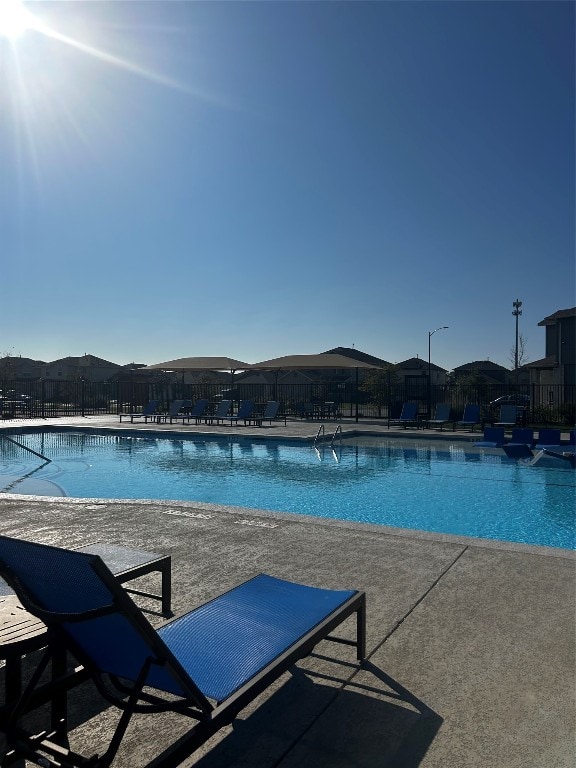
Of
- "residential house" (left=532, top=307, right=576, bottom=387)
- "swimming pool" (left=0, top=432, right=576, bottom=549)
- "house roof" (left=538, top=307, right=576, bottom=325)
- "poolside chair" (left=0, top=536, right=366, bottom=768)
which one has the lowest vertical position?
"swimming pool" (left=0, top=432, right=576, bottom=549)

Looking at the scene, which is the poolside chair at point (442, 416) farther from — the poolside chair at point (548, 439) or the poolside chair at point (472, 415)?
the poolside chair at point (548, 439)

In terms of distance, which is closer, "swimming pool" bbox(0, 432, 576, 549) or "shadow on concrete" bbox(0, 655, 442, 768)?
"shadow on concrete" bbox(0, 655, 442, 768)

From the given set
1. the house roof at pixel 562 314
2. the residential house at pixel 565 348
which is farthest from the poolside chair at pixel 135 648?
the house roof at pixel 562 314

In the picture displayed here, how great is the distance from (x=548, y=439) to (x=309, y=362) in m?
10.4

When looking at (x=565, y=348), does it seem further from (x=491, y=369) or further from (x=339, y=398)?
(x=491, y=369)

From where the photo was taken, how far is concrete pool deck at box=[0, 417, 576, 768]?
2189 millimetres

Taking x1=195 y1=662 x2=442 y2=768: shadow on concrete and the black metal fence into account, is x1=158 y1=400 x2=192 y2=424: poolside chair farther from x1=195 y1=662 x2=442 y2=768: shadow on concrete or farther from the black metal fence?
x1=195 y1=662 x2=442 y2=768: shadow on concrete

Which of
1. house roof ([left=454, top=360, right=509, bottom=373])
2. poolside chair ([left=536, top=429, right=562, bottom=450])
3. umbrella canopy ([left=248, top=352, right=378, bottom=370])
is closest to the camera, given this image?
poolside chair ([left=536, top=429, right=562, bottom=450])

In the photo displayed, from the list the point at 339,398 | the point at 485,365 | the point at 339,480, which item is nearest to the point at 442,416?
the point at 339,480

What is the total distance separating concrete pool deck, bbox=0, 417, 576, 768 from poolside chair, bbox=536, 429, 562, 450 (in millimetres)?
8446

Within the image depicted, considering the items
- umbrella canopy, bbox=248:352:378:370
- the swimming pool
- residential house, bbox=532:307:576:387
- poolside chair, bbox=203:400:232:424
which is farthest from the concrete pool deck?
residential house, bbox=532:307:576:387

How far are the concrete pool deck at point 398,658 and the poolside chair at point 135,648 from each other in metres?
0.33

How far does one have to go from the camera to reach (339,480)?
1080cm

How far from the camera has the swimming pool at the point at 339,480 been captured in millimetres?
8180
